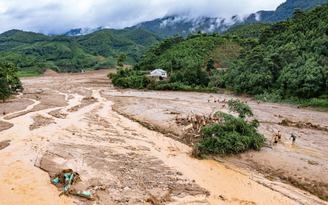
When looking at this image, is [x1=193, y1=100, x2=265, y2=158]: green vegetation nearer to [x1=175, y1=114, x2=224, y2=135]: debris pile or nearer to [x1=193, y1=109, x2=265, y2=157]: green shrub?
[x1=193, y1=109, x2=265, y2=157]: green shrub

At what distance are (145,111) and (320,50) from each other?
97.9 feet

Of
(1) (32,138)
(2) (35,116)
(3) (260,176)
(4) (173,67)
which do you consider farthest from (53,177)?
(4) (173,67)

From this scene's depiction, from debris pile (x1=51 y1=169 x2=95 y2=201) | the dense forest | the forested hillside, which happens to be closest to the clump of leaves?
debris pile (x1=51 y1=169 x2=95 y2=201)

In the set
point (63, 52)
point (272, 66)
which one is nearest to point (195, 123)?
point (272, 66)

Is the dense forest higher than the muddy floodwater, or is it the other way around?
the dense forest

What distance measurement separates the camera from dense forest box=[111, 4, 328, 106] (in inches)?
1374

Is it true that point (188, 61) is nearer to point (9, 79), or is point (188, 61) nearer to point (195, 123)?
point (9, 79)

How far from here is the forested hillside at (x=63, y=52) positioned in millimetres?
109456

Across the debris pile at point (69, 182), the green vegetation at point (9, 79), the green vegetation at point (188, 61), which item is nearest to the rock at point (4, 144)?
the debris pile at point (69, 182)

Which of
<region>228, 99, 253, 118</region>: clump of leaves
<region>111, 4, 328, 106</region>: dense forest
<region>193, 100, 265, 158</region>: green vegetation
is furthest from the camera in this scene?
<region>111, 4, 328, 106</region>: dense forest

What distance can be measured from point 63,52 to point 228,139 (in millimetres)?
145105

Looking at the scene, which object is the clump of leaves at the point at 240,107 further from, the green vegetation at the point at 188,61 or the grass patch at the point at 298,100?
the green vegetation at the point at 188,61

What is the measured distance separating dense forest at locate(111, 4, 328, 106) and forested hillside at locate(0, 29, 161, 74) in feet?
212

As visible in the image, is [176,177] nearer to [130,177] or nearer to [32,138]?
[130,177]
